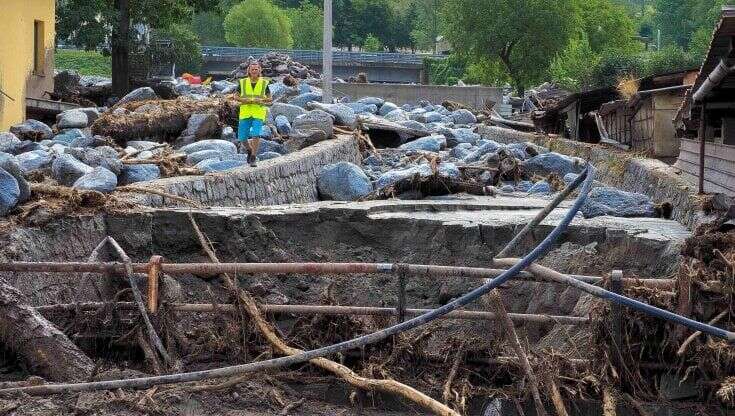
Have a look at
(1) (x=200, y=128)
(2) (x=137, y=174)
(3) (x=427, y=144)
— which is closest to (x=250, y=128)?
(2) (x=137, y=174)

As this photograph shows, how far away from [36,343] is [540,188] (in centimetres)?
1081

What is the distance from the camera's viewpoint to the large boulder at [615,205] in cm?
1202

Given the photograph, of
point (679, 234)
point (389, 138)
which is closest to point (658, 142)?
point (389, 138)

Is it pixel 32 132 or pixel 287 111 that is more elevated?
pixel 287 111

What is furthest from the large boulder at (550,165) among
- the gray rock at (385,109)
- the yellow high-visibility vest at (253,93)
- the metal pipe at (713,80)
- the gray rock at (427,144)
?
the gray rock at (385,109)

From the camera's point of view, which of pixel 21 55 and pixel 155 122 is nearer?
pixel 155 122

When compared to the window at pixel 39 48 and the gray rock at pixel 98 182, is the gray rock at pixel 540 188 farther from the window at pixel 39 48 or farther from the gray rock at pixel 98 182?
the window at pixel 39 48

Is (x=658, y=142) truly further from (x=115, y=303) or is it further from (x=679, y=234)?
(x=115, y=303)

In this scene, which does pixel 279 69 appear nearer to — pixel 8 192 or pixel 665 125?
pixel 665 125

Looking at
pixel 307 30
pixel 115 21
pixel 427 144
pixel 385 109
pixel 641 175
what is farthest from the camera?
pixel 307 30

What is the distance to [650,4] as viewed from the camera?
15762 centimetres

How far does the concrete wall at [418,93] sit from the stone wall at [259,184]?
861 inches

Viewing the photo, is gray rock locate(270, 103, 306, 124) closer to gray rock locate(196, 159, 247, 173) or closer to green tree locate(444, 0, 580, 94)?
gray rock locate(196, 159, 247, 173)

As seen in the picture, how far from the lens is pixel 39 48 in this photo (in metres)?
25.3
